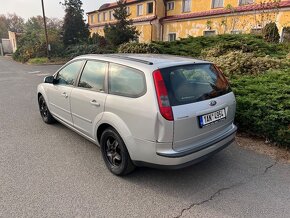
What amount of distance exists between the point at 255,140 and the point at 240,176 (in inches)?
51.4

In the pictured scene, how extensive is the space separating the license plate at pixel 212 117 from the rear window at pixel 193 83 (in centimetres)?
21

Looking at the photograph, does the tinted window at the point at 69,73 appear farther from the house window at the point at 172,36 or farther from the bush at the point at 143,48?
the house window at the point at 172,36

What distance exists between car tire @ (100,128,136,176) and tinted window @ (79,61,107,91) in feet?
2.28

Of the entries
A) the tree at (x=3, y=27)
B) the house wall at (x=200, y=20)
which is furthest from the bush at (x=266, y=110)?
the tree at (x=3, y=27)

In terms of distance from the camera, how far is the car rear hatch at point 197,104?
2.61 metres

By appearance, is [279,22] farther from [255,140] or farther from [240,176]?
[240,176]

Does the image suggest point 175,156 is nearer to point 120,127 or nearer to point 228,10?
point 120,127

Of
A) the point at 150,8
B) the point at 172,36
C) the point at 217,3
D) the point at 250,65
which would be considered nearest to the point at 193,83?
the point at 250,65

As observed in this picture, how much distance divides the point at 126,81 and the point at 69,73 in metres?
1.66

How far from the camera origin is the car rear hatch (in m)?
2.61

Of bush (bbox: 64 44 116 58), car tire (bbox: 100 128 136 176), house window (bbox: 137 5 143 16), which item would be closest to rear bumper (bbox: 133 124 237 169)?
car tire (bbox: 100 128 136 176)

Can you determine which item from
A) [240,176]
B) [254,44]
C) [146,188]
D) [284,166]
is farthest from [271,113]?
[254,44]

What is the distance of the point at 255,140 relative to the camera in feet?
13.8

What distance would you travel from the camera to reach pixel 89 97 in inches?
134
